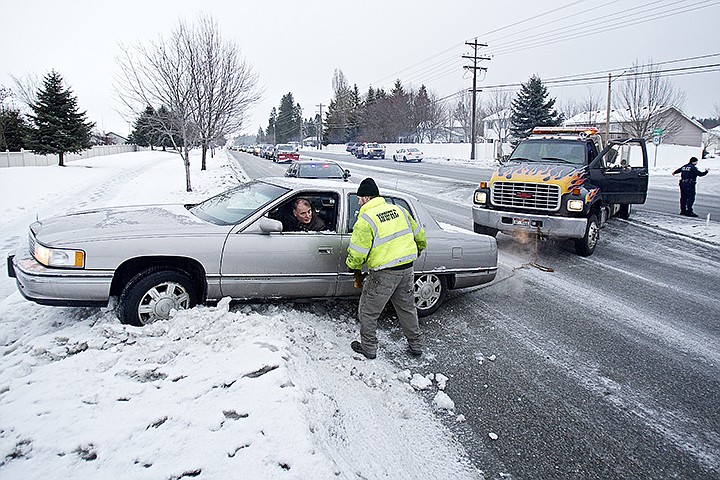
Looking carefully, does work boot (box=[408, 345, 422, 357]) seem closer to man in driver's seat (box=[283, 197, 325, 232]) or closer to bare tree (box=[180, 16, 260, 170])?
man in driver's seat (box=[283, 197, 325, 232])

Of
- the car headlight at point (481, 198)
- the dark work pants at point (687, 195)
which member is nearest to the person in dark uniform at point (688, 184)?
the dark work pants at point (687, 195)

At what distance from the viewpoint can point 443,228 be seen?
20.5 feet

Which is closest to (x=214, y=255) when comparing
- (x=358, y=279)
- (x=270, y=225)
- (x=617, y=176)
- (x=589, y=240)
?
(x=270, y=225)

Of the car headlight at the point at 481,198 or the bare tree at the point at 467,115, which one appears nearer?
the car headlight at the point at 481,198

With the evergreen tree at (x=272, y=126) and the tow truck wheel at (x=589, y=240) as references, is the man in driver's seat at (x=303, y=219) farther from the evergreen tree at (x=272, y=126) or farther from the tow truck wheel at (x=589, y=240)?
the evergreen tree at (x=272, y=126)

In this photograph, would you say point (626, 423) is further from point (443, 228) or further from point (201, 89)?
point (201, 89)

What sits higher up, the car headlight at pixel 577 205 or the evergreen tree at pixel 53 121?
the evergreen tree at pixel 53 121

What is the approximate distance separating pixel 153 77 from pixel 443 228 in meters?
15.3

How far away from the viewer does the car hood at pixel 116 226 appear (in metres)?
4.61

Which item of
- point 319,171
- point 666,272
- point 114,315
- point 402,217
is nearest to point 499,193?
point 666,272

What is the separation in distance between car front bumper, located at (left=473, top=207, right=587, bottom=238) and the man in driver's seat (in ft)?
16.8

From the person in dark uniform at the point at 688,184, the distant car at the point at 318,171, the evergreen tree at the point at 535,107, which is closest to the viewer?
the person in dark uniform at the point at 688,184

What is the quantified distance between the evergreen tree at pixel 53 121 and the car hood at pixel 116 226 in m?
35.4

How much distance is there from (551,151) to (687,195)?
638cm
